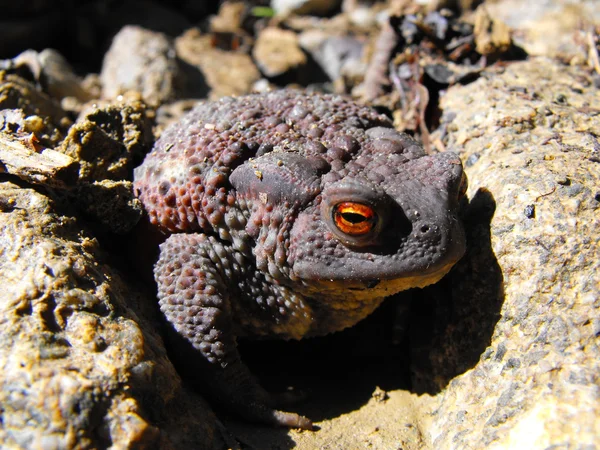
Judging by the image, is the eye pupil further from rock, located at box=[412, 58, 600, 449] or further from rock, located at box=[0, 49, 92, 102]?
rock, located at box=[0, 49, 92, 102]

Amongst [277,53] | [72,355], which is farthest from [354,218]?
[277,53]

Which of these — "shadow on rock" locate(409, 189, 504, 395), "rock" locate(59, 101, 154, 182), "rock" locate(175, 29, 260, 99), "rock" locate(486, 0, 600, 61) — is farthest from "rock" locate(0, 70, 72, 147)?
"rock" locate(486, 0, 600, 61)

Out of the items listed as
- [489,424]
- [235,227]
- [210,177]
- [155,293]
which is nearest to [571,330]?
[489,424]

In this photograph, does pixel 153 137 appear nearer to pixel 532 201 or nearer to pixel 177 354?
pixel 177 354

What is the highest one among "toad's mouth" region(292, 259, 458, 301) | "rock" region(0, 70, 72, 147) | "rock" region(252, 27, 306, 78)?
"rock" region(0, 70, 72, 147)

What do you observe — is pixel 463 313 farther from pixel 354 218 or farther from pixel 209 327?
pixel 209 327

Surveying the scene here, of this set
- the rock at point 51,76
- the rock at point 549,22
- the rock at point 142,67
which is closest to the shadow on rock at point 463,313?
the rock at point 549,22
